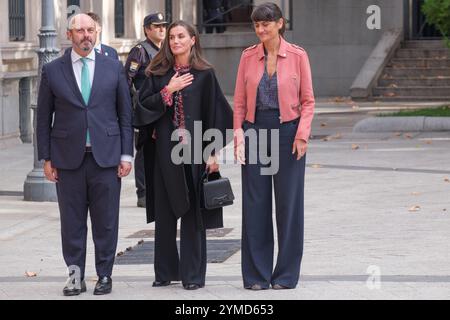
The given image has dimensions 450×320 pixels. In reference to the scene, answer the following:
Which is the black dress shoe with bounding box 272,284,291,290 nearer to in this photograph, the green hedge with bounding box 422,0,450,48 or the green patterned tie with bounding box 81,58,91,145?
the green patterned tie with bounding box 81,58,91,145

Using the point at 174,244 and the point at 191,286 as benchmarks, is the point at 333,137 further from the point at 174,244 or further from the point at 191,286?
the point at 191,286

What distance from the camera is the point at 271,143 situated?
900 cm

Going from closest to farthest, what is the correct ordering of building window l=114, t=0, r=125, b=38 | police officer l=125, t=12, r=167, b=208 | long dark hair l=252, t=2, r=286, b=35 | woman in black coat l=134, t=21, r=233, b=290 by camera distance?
long dark hair l=252, t=2, r=286, b=35, woman in black coat l=134, t=21, r=233, b=290, police officer l=125, t=12, r=167, b=208, building window l=114, t=0, r=125, b=38

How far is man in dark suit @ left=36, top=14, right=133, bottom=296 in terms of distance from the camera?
896 cm

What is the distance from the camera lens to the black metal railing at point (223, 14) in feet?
109

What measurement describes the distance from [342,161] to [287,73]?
903cm

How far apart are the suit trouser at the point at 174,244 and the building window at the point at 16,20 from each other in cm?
1212

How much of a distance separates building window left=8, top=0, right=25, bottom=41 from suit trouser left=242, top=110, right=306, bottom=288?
12341mm

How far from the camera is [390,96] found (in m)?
29.0

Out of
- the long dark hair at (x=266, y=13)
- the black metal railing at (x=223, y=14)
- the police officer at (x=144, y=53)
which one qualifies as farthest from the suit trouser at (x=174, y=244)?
the black metal railing at (x=223, y=14)

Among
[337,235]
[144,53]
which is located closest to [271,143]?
[337,235]

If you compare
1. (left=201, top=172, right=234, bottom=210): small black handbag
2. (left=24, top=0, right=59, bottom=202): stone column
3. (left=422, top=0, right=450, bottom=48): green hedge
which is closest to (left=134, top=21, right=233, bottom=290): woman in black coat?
(left=201, top=172, right=234, bottom=210): small black handbag

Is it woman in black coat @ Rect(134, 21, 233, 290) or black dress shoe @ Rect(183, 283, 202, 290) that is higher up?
woman in black coat @ Rect(134, 21, 233, 290)
